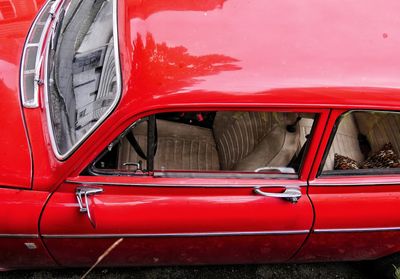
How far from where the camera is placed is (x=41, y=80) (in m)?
2.35

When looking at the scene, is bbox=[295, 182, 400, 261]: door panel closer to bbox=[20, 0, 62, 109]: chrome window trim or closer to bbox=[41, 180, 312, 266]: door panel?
bbox=[41, 180, 312, 266]: door panel

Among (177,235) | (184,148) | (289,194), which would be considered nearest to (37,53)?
(184,148)

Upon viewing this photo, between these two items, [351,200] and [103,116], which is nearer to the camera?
[103,116]

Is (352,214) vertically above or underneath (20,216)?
underneath

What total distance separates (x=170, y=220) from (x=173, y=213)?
1.7 inches

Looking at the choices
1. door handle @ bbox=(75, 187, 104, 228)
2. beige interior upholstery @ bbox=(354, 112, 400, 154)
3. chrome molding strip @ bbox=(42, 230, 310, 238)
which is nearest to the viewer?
door handle @ bbox=(75, 187, 104, 228)

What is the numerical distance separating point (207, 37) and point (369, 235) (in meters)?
1.50

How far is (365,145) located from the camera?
2783 mm

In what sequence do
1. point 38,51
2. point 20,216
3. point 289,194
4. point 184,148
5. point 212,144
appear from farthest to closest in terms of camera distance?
point 212,144
point 184,148
point 38,51
point 289,194
point 20,216

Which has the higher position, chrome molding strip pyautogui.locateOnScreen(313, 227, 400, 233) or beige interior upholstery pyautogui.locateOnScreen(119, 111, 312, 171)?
beige interior upholstery pyautogui.locateOnScreen(119, 111, 312, 171)

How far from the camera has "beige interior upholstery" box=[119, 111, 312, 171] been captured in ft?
7.80

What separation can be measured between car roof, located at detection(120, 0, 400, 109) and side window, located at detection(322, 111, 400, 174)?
38 cm

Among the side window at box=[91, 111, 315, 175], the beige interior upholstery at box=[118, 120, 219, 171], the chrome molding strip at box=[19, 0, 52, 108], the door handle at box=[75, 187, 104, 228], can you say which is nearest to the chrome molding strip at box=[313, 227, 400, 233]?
the side window at box=[91, 111, 315, 175]

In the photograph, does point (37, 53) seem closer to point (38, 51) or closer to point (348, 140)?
point (38, 51)
